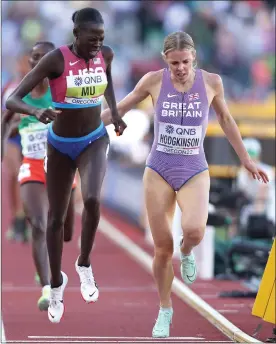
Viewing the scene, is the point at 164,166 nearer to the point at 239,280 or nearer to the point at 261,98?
the point at 239,280

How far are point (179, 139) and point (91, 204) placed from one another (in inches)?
37.4

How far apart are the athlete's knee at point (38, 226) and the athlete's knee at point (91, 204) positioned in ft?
7.00

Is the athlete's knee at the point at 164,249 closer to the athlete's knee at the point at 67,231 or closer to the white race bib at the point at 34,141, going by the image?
the athlete's knee at the point at 67,231

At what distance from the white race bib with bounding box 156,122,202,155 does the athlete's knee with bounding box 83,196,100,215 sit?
2.54 feet

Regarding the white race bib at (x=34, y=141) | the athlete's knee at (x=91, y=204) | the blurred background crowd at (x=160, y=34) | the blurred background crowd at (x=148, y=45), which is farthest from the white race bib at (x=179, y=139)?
the blurred background crowd at (x=160, y=34)

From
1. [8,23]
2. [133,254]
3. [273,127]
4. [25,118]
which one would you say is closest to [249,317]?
[25,118]

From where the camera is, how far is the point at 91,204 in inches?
432

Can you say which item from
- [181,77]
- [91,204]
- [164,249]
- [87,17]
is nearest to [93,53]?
[87,17]

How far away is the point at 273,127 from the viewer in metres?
22.8

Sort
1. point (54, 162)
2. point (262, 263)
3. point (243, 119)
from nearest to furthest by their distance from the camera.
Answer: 1. point (54, 162)
2. point (262, 263)
3. point (243, 119)

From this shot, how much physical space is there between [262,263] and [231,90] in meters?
15.2

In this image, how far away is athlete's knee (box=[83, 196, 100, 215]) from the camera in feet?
35.9

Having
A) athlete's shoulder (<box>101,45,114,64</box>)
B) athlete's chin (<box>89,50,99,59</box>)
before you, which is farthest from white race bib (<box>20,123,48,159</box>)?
athlete's chin (<box>89,50,99,59</box>)

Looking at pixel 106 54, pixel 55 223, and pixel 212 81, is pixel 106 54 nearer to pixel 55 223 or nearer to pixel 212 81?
pixel 212 81
